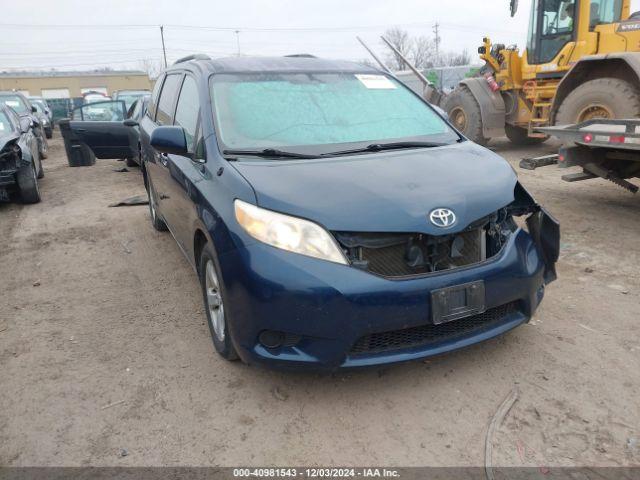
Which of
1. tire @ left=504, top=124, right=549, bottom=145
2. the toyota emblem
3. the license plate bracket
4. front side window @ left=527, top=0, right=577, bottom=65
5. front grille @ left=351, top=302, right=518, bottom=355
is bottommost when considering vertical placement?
tire @ left=504, top=124, right=549, bottom=145

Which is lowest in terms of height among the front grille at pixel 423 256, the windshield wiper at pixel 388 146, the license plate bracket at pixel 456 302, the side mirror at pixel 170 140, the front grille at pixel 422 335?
the front grille at pixel 422 335

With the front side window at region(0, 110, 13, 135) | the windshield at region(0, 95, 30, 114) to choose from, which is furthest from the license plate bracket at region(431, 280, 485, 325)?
the windshield at region(0, 95, 30, 114)

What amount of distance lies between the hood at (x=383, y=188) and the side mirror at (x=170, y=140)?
0.58m

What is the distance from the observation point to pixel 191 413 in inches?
103

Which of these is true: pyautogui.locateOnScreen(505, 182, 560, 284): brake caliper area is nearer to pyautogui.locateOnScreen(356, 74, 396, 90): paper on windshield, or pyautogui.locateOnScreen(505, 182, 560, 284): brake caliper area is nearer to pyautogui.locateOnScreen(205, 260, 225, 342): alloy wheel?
pyautogui.locateOnScreen(356, 74, 396, 90): paper on windshield

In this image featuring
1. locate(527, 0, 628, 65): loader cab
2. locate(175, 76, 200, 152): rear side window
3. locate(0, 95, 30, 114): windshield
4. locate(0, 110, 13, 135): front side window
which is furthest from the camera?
locate(0, 95, 30, 114): windshield

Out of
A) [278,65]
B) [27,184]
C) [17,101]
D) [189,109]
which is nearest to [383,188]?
[278,65]

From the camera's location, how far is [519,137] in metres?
12.0

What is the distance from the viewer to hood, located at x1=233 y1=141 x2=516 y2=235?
2.50 meters

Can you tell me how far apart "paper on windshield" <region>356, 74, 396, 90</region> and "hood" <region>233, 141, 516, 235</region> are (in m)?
0.92

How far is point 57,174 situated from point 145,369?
8.55m

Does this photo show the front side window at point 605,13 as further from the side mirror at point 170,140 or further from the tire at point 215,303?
the tire at point 215,303

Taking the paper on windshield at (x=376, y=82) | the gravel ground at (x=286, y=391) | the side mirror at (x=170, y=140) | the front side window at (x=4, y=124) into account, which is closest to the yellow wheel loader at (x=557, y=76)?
the gravel ground at (x=286, y=391)

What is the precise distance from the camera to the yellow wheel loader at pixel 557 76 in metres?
7.98
